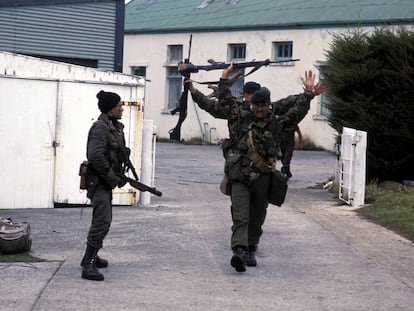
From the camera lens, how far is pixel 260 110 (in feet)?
31.2

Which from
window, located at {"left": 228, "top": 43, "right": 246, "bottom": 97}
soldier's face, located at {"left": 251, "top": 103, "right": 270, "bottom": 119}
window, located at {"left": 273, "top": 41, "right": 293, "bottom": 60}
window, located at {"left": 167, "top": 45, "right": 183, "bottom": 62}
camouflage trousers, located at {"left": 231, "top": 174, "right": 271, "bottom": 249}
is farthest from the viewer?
window, located at {"left": 167, "top": 45, "right": 183, "bottom": 62}

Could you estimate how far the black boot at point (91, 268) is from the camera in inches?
348

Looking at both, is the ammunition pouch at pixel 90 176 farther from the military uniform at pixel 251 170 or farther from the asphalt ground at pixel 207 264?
the military uniform at pixel 251 170

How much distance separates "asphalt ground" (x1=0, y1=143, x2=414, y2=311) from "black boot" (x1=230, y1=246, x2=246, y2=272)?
9 centimetres

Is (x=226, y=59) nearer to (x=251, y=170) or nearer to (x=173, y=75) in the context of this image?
(x=173, y=75)

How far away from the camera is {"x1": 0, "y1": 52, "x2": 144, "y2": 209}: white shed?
1395 cm

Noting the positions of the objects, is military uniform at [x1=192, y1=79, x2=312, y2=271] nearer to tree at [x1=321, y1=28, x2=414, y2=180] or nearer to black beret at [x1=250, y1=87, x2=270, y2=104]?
black beret at [x1=250, y1=87, x2=270, y2=104]

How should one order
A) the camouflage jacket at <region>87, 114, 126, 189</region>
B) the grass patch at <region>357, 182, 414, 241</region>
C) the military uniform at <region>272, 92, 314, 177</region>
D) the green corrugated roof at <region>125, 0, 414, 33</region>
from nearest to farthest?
the camouflage jacket at <region>87, 114, 126, 189</region>, the military uniform at <region>272, 92, 314, 177</region>, the grass patch at <region>357, 182, 414, 241</region>, the green corrugated roof at <region>125, 0, 414, 33</region>

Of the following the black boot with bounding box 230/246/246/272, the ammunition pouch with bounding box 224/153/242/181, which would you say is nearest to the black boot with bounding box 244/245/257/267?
the black boot with bounding box 230/246/246/272

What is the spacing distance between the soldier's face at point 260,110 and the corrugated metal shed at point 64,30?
1166 centimetres

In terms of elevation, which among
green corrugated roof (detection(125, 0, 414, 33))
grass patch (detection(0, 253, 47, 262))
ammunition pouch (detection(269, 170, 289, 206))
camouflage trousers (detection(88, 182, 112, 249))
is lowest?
grass patch (detection(0, 253, 47, 262))

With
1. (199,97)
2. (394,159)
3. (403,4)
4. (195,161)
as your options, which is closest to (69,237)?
(199,97)

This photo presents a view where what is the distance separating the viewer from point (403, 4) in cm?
3011

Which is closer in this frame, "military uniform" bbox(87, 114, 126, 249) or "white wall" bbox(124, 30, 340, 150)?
"military uniform" bbox(87, 114, 126, 249)
